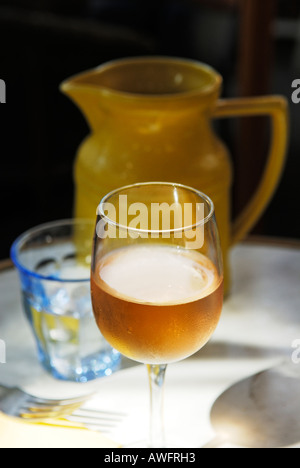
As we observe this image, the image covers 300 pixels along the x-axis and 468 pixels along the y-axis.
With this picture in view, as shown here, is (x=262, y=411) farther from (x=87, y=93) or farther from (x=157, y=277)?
(x=87, y=93)

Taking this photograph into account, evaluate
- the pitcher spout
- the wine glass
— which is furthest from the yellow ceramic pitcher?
the wine glass

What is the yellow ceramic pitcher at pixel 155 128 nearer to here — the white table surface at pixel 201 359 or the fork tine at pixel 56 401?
the white table surface at pixel 201 359

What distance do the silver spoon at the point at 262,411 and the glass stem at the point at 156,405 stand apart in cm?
5

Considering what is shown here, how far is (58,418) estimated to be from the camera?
0.74 m

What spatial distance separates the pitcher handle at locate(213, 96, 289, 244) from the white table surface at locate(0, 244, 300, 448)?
Answer: 90 mm

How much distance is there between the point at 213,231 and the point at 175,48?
1.42 metres

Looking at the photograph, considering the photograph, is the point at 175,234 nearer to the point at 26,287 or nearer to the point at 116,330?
the point at 116,330

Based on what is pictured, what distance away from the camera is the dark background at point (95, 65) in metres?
1.77

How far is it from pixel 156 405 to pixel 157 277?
13 centimetres

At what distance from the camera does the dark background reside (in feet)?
5.82

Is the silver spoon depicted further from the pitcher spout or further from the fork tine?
the pitcher spout

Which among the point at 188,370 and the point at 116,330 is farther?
the point at 188,370

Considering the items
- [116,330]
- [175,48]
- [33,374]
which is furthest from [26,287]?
[175,48]

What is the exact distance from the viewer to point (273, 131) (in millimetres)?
938
